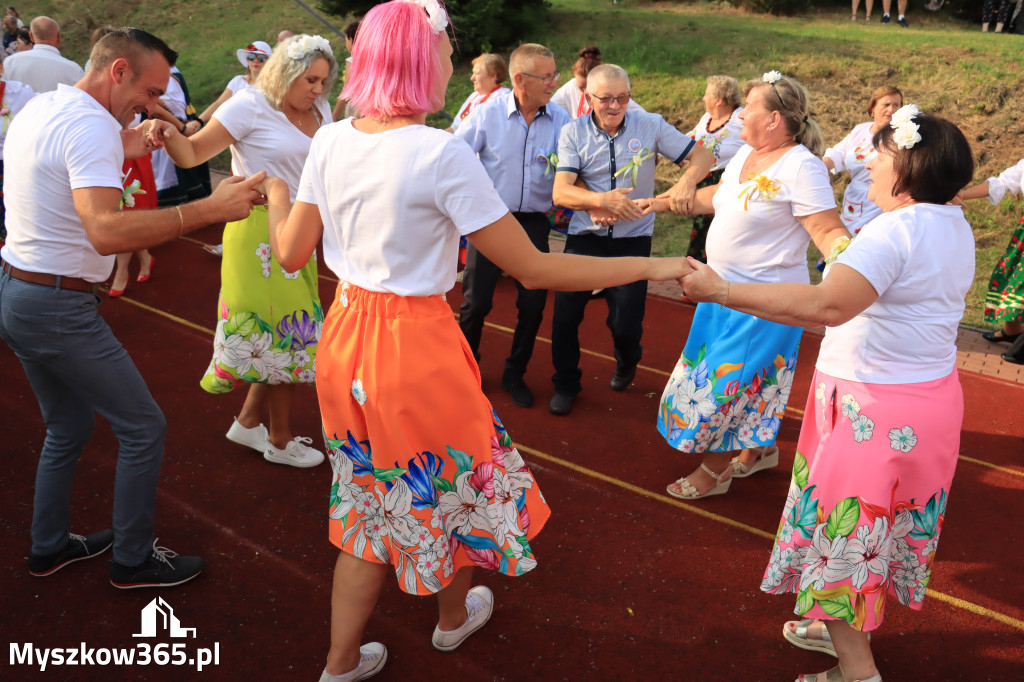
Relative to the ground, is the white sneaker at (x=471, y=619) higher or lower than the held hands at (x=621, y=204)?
lower

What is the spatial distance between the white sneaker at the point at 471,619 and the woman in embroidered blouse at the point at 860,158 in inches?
190

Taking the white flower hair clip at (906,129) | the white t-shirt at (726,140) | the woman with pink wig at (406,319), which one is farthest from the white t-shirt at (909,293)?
the white t-shirt at (726,140)

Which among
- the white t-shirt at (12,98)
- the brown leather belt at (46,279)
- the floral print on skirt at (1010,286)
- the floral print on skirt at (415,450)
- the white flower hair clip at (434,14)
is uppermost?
the white flower hair clip at (434,14)

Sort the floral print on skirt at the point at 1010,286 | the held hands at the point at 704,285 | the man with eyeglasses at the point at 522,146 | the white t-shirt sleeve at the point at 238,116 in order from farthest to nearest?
the floral print on skirt at the point at 1010,286, the man with eyeglasses at the point at 522,146, the white t-shirt sleeve at the point at 238,116, the held hands at the point at 704,285

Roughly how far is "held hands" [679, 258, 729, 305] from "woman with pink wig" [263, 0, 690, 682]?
4 cm

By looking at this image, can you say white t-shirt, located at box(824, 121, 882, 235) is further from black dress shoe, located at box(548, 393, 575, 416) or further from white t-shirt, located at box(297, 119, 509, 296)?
white t-shirt, located at box(297, 119, 509, 296)

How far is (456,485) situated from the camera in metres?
2.62

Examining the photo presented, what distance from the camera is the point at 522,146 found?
5219 millimetres

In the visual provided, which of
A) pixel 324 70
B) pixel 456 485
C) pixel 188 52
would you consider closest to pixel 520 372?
pixel 324 70

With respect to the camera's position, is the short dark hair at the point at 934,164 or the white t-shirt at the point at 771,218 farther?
the white t-shirt at the point at 771,218

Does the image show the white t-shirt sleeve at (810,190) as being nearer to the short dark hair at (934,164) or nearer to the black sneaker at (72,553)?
the short dark hair at (934,164)

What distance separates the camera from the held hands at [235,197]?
2812 millimetres

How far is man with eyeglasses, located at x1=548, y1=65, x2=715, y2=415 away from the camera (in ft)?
15.5

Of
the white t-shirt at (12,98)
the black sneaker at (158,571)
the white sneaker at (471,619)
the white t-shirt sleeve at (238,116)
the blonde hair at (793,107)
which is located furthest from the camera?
the white t-shirt at (12,98)
